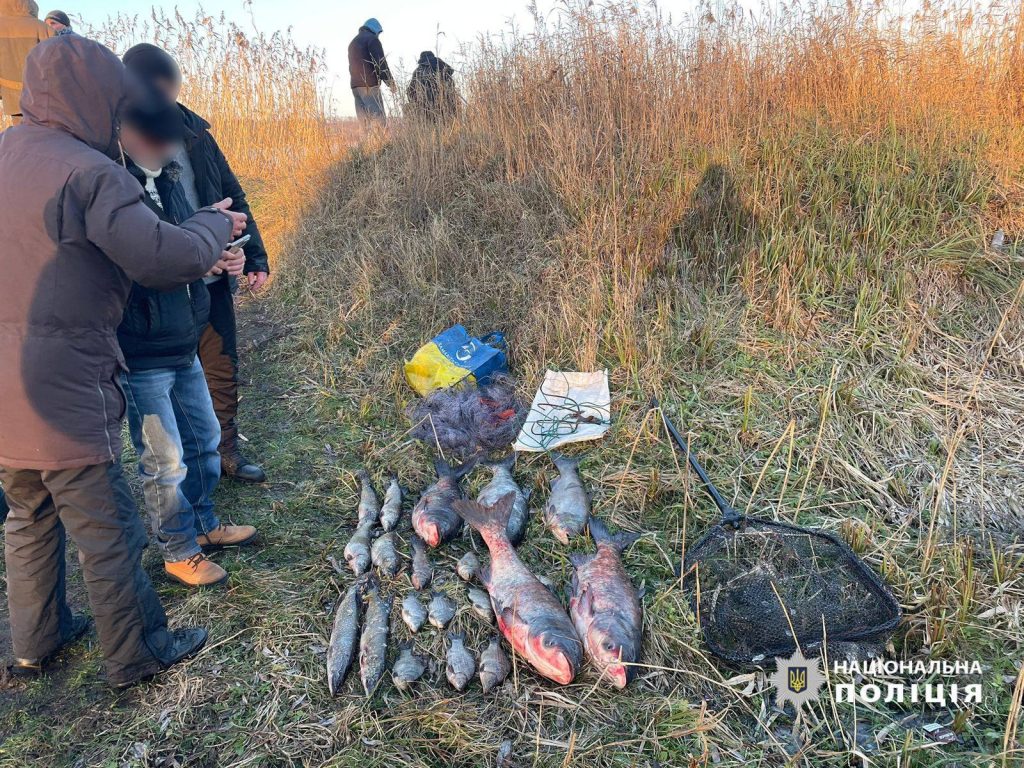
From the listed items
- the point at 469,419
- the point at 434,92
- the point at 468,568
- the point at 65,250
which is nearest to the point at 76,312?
the point at 65,250

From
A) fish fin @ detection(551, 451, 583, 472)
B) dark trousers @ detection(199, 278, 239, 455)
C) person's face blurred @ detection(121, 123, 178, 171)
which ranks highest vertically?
person's face blurred @ detection(121, 123, 178, 171)

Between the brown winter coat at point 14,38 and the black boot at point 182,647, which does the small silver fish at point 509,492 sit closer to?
the black boot at point 182,647

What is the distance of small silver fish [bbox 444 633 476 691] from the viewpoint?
251 cm

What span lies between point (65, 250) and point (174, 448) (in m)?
1.05

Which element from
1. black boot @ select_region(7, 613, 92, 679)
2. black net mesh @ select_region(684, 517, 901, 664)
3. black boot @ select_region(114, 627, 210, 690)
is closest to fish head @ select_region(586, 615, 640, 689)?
black net mesh @ select_region(684, 517, 901, 664)

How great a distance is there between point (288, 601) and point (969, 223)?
5555 millimetres

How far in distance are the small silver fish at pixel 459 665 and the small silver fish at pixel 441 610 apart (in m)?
0.13

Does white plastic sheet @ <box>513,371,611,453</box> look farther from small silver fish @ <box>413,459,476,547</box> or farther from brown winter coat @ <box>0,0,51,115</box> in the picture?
brown winter coat @ <box>0,0,51,115</box>

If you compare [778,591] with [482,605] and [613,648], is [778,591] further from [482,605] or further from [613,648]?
[482,605]

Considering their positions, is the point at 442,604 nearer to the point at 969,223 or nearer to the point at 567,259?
the point at 567,259

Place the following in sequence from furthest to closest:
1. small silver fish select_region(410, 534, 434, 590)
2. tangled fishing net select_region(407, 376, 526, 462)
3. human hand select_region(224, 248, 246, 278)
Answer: tangled fishing net select_region(407, 376, 526, 462) → human hand select_region(224, 248, 246, 278) → small silver fish select_region(410, 534, 434, 590)

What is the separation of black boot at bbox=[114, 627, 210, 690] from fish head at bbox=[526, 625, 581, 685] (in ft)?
4.65

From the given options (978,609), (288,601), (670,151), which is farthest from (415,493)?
(670,151)

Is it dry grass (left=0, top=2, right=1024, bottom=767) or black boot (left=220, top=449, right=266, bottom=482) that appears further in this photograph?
black boot (left=220, top=449, right=266, bottom=482)
